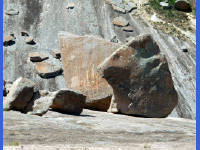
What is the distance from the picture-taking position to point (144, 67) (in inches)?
539

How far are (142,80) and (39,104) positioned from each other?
13.3 ft

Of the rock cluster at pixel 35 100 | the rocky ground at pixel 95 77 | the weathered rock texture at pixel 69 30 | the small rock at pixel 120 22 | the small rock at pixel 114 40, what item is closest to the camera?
the rocky ground at pixel 95 77

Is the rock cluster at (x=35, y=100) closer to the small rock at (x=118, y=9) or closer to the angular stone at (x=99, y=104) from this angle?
the angular stone at (x=99, y=104)

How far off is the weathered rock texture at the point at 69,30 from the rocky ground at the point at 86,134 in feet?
37.8

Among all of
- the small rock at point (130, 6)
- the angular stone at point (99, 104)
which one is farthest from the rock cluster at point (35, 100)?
the small rock at point (130, 6)

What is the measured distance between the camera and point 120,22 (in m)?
27.4

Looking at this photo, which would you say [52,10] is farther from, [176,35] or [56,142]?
[56,142]

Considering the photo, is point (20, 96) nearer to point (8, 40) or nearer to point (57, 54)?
point (57, 54)

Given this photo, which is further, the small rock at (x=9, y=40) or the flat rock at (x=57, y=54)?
the small rock at (x=9, y=40)

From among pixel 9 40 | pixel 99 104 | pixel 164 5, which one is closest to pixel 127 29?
pixel 164 5

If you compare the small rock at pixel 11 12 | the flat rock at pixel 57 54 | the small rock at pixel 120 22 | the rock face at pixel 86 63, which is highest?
the rock face at pixel 86 63

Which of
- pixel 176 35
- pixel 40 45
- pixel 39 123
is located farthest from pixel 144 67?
pixel 176 35

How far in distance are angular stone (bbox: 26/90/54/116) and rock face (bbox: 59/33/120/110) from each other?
3.79m

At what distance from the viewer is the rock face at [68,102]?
37.4 ft
